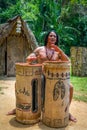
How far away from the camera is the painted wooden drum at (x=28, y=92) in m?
4.05

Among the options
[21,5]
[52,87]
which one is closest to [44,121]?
[52,87]

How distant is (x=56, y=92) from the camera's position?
3957 millimetres

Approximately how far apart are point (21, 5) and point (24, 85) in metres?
16.0

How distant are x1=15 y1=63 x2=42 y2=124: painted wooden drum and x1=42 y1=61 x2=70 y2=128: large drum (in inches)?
7.8

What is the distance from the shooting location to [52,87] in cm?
396

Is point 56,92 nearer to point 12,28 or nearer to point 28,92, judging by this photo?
point 28,92

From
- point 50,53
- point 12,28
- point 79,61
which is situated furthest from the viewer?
point 79,61

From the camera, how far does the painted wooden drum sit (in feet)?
13.3

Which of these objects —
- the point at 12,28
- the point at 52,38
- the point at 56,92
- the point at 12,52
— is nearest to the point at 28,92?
the point at 56,92

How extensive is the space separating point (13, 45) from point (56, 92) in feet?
21.0

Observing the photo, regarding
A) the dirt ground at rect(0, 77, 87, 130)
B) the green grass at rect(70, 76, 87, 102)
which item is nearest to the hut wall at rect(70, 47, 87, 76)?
the green grass at rect(70, 76, 87, 102)

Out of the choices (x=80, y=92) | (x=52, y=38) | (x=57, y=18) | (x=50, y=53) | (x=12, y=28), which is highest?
(x=57, y=18)

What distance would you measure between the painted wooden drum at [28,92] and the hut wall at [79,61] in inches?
238

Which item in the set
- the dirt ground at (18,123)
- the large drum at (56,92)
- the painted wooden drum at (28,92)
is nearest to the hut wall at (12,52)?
the dirt ground at (18,123)
